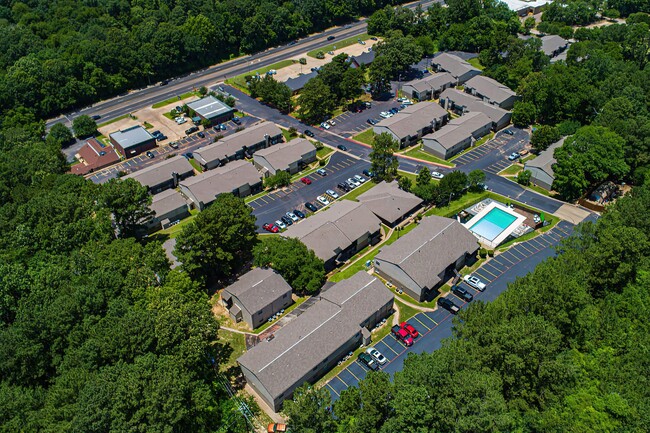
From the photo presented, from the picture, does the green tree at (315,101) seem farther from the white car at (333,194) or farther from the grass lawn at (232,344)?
the grass lawn at (232,344)

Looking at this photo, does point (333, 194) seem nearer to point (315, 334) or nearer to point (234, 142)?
point (234, 142)

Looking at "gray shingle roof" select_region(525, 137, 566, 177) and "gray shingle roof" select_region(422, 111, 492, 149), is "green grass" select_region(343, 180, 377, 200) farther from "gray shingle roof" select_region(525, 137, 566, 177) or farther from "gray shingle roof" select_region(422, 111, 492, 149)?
"gray shingle roof" select_region(525, 137, 566, 177)

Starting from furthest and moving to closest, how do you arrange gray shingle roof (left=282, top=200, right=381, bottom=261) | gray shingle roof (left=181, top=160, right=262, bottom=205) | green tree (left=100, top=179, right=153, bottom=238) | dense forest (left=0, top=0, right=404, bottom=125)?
dense forest (left=0, top=0, right=404, bottom=125)
gray shingle roof (left=181, top=160, right=262, bottom=205)
green tree (left=100, top=179, right=153, bottom=238)
gray shingle roof (left=282, top=200, right=381, bottom=261)

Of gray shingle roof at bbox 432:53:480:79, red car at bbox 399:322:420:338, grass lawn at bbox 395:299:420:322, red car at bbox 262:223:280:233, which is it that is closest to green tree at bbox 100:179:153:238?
red car at bbox 262:223:280:233

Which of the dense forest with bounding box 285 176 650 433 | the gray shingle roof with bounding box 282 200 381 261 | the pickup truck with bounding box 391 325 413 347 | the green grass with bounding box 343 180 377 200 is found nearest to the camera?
the dense forest with bounding box 285 176 650 433

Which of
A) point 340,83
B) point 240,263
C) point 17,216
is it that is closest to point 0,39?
point 17,216
